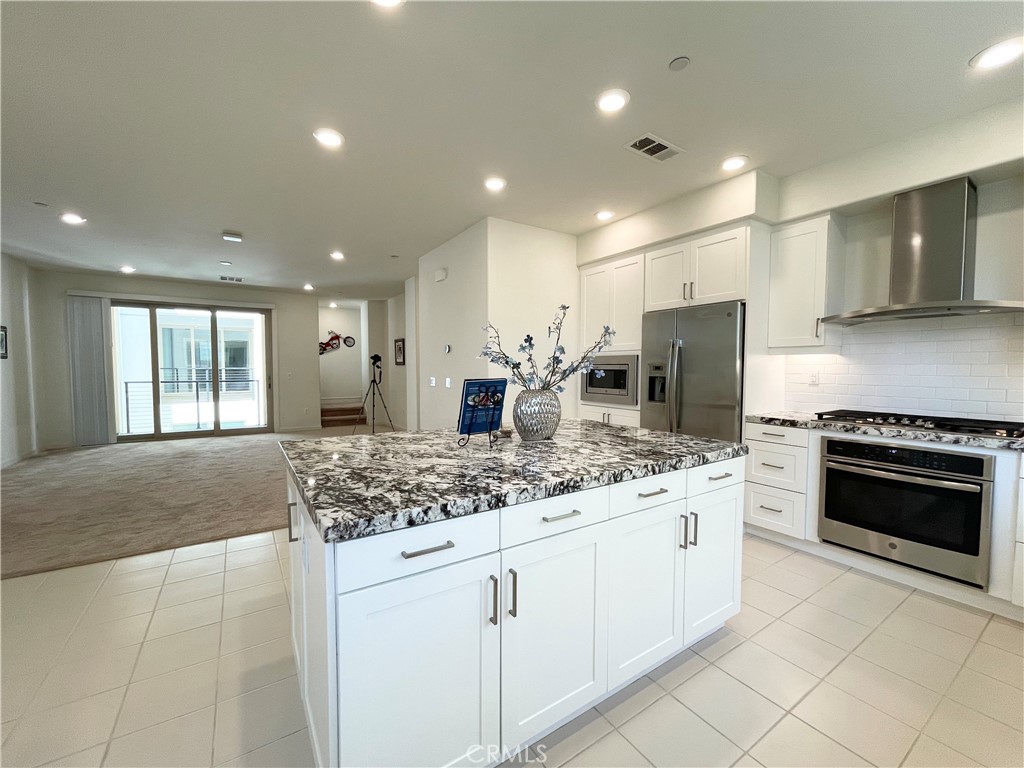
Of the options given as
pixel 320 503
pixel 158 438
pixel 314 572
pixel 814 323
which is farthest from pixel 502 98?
pixel 158 438

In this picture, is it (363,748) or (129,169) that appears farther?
(129,169)

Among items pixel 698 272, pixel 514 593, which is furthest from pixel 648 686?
pixel 698 272

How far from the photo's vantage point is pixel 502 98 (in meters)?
2.05

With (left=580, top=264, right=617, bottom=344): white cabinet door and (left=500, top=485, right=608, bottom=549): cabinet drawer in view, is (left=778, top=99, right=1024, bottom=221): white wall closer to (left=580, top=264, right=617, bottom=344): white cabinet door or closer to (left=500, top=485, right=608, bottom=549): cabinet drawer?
(left=580, top=264, right=617, bottom=344): white cabinet door

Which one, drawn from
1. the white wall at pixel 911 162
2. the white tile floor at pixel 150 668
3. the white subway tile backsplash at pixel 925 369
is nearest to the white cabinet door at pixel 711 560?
the white tile floor at pixel 150 668

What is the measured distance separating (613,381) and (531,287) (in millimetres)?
1229

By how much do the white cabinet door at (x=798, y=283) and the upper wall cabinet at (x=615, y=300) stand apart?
1.03 metres

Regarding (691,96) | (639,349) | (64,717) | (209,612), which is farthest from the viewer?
(639,349)

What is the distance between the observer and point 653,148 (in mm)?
2533

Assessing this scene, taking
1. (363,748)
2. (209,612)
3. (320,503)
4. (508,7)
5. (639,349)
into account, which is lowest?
(209,612)

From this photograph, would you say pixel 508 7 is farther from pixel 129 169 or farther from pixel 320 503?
pixel 129 169

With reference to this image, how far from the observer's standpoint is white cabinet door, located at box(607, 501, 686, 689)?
4.66 feet

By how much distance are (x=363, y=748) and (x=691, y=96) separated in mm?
2865

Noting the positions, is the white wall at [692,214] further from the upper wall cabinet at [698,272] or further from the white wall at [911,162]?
the white wall at [911,162]
